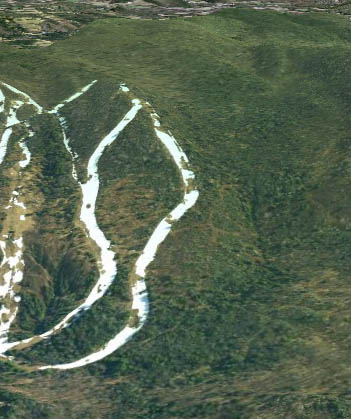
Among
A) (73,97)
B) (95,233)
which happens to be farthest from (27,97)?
(95,233)

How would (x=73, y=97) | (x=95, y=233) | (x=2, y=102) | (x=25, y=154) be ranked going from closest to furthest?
(x=95, y=233) → (x=25, y=154) → (x=2, y=102) → (x=73, y=97)

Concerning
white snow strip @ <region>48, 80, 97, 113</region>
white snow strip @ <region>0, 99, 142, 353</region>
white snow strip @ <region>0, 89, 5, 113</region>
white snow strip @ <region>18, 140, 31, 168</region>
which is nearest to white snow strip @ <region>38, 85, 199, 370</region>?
white snow strip @ <region>0, 99, 142, 353</region>

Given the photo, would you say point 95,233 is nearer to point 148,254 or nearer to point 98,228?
point 98,228

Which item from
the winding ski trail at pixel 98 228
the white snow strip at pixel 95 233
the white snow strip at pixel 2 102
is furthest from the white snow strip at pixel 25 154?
the white snow strip at pixel 2 102

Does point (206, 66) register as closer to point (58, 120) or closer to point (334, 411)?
point (58, 120)

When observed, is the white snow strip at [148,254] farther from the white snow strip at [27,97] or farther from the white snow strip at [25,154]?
the white snow strip at [27,97]

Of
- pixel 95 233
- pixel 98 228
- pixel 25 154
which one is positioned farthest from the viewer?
pixel 25 154

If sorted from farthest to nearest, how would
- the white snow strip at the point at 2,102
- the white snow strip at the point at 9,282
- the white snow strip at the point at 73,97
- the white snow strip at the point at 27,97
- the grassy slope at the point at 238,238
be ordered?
the white snow strip at the point at 27,97, the white snow strip at the point at 73,97, the white snow strip at the point at 2,102, the white snow strip at the point at 9,282, the grassy slope at the point at 238,238

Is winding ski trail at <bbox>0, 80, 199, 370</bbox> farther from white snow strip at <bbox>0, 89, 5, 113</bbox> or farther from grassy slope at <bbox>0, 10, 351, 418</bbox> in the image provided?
grassy slope at <bbox>0, 10, 351, 418</bbox>
